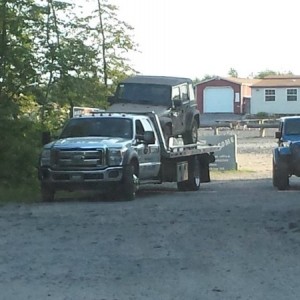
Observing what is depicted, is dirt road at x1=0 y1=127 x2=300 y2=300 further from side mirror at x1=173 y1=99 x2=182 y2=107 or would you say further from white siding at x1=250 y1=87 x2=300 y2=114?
white siding at x1=250 y1=87 x2=300 y2=114

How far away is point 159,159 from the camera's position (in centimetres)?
2188

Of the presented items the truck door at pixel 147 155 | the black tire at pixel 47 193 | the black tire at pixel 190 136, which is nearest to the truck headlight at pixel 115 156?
the truck door at pixel 147 155

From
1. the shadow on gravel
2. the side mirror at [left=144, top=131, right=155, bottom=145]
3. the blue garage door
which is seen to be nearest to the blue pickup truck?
the shadow on gravel

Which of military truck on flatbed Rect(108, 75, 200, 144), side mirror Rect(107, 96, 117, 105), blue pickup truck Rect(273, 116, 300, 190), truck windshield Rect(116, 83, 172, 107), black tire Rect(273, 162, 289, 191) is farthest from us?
side mirror Rect(107, 96, 117, 105)

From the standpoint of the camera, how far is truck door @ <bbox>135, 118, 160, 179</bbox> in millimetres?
20541

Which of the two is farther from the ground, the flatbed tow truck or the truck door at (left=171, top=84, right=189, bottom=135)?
the truck door at (left=171, top=84, right=189, bottom=135)

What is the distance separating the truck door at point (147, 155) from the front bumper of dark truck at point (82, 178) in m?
1.38

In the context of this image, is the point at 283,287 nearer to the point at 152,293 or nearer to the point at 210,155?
the point at 152,293

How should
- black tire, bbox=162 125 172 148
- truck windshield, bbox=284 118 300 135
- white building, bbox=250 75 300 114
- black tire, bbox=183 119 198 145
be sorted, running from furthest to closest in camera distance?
white building, bbox=250 75 300 114 < black tire, bbox=183 119 198 145 < truck windshield, bbox=284 118 300 135 < black tire, bbox=162 125 172 148

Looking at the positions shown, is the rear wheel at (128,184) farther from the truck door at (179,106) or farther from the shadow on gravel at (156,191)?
the truck door at (179,106)

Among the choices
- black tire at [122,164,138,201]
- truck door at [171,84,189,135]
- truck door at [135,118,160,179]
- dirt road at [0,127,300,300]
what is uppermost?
truck door at [171,84,189,135]

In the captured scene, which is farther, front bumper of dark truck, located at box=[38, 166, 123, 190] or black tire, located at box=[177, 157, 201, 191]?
black tire, located at box=[177, 157, 201, 191]

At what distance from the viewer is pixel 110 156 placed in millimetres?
18984

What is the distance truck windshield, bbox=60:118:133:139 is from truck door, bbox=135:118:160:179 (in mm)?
354
